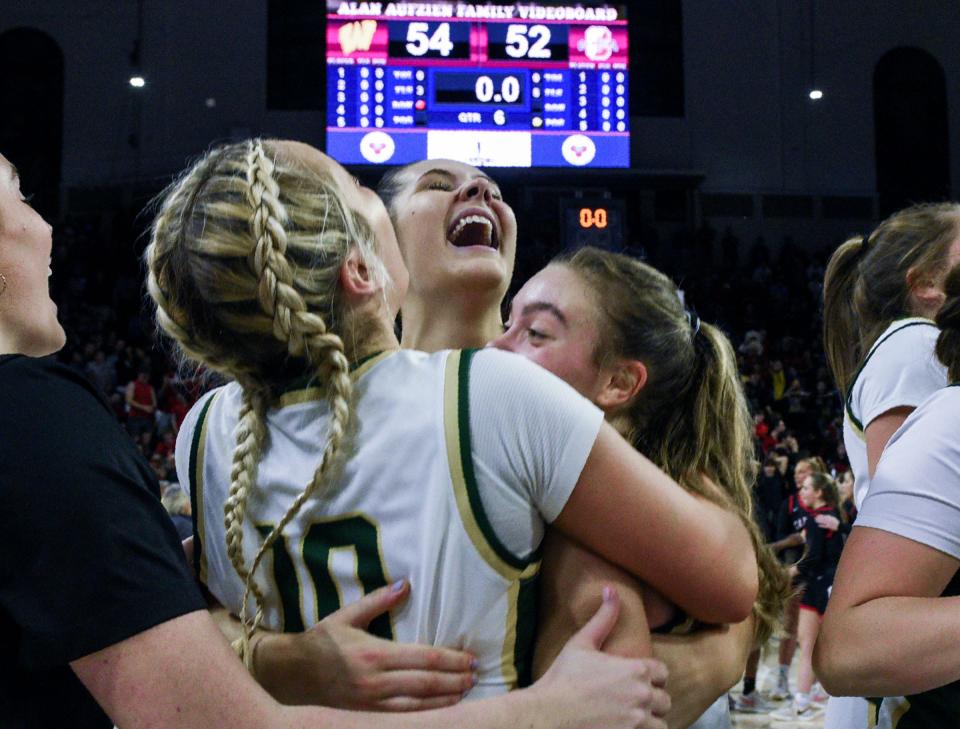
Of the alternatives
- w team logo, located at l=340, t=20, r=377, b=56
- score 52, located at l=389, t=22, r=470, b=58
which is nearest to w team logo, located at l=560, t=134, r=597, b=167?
score 52, located at l=389, t=22, r=470, b=58

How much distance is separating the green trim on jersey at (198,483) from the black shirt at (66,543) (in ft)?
1.09

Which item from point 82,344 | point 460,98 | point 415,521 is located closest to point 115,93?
point 82,344

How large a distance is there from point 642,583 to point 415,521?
1.02 ft

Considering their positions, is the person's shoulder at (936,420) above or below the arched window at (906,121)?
below

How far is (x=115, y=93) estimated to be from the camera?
15516 mm

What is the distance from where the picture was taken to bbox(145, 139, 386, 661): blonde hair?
3.96ft

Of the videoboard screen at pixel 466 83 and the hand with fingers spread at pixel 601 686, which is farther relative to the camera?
the videoboard screen at pixel 466 83

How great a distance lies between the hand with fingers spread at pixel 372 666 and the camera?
1.17 meters

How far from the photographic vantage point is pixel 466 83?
10.5m

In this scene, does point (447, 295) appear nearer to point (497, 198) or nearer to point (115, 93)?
point (497, 198)

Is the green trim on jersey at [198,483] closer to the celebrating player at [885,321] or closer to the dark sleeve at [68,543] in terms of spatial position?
the dark sleeve at [68,543]

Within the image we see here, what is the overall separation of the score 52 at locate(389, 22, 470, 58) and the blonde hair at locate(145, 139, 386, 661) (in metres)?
9.64

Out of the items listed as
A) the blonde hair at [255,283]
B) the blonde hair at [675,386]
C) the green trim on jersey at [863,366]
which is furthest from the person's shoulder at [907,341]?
the blonde hair at [255,283]

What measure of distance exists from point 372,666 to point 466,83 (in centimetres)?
980
